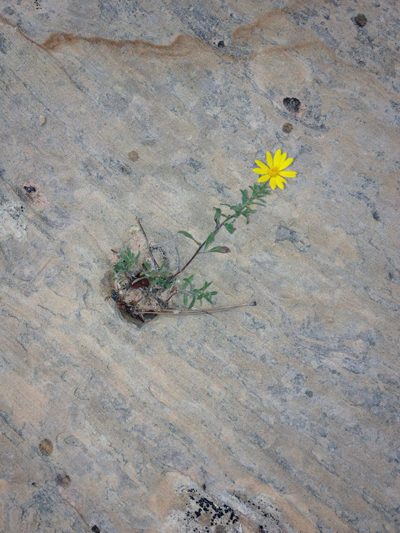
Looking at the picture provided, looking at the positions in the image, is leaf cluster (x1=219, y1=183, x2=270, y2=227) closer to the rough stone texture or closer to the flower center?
the flower center

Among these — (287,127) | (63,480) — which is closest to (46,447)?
(63,480)

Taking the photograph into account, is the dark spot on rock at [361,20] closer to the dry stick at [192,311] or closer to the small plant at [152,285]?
the small plant at [152,285]

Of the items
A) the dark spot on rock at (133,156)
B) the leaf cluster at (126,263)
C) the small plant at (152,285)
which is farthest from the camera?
the dark spot on rock at (133,156)

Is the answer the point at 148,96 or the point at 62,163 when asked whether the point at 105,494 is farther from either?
the point at 148,96

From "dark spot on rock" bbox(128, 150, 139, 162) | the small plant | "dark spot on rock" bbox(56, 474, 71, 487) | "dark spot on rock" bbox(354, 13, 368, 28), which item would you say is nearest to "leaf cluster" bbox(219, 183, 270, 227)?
the small plant

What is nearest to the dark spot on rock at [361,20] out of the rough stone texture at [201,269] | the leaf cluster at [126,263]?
the rough stone texture at [201,269]

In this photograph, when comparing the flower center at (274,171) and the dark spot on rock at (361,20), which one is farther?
the dark spot on rock at (361,20)
